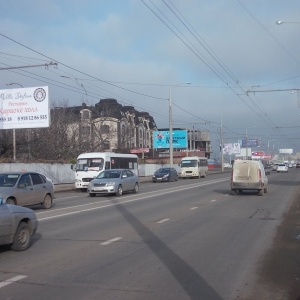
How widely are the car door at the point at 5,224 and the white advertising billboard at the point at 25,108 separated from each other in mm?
30045

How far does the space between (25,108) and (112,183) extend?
52.3 feet

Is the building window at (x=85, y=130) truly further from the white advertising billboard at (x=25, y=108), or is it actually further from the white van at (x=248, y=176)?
the white van at (x=248, y=176)

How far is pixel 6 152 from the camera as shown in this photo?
4950cm

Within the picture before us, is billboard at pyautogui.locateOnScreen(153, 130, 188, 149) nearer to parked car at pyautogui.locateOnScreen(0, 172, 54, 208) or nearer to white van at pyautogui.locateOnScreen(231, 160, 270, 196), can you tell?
white van at pyautogui.locateOnScreen(231, 160, 270, 196)

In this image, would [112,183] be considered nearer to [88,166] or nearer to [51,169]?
[88,166]

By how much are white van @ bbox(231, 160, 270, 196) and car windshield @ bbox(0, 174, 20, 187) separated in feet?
41.1

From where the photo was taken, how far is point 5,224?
9.27 metres

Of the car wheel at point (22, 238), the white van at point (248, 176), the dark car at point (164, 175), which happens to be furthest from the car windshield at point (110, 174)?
the dark car at point (164, 175)

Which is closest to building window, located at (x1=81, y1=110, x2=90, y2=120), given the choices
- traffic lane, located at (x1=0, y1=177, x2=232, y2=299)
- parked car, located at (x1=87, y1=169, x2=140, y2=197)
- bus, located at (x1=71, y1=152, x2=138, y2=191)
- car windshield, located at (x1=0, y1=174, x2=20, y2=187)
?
bus, located at (x1=71, y1=152, x2=138, y2=191)

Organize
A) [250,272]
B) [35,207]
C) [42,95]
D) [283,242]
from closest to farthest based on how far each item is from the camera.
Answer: [250,272] < [283,242] < [35,207] < [42,95]

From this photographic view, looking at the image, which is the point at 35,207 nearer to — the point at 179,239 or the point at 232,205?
the point at 232,205

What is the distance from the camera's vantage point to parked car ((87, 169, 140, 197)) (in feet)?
86.8

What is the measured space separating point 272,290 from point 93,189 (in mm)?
19999

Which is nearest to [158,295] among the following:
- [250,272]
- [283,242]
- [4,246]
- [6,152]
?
[250,272]
